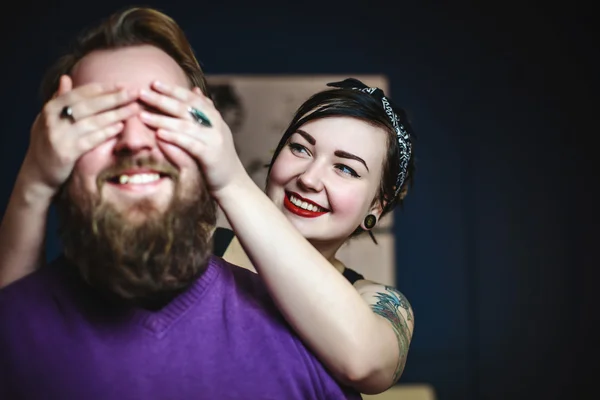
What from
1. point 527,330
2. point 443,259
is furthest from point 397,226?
point 527,330

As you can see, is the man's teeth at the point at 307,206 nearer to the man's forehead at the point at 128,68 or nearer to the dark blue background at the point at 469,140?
the man's forehead at the point at 128,68

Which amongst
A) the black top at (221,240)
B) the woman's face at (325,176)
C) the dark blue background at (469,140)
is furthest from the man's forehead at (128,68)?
the dark blue background at (469,140)

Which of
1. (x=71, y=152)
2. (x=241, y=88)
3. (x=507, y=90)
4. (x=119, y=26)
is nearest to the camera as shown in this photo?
(x=71, y=152)

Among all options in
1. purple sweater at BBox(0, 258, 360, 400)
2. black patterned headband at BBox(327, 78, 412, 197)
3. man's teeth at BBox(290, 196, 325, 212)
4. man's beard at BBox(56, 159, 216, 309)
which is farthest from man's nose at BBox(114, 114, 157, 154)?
black patterned headband at BBox(327, 78, 412, 197)

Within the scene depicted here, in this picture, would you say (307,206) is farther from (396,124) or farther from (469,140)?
(469,140)

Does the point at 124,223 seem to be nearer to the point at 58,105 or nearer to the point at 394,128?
the point at 58,105

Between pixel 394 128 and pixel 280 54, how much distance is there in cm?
239

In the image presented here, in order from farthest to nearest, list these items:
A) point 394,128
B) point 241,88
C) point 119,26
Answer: point 241,88 < point 394,128 < point 119,26

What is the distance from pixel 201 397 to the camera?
90 centimetres

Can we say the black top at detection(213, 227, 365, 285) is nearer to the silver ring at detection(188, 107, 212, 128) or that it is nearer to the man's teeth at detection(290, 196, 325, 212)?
the man's teeth at detection(290, 196, 325, 212)

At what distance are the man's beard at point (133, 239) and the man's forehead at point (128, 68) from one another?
13cm

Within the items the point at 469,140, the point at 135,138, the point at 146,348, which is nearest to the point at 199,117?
the point at 135,138

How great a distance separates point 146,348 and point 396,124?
974 mm

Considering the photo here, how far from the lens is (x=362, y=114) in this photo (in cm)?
153
